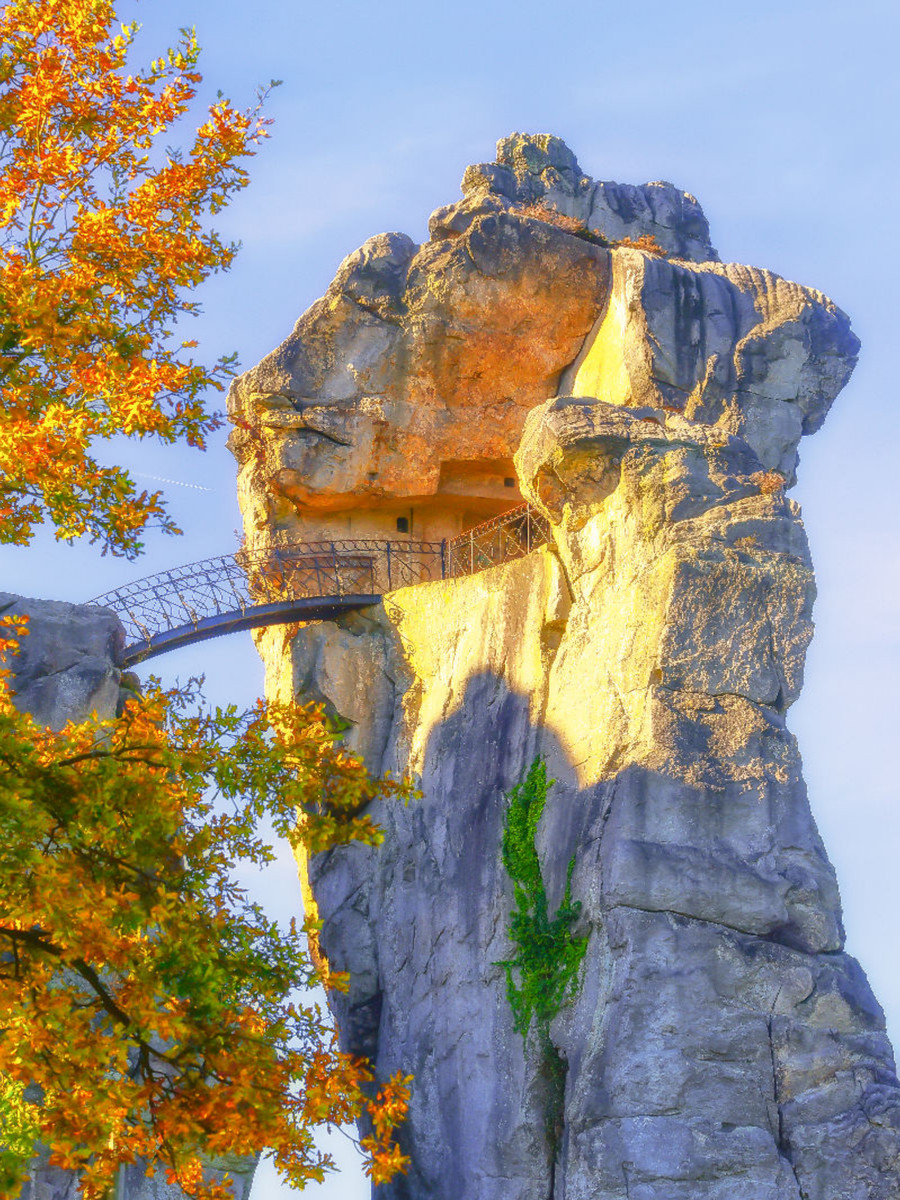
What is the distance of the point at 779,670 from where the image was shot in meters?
22.0

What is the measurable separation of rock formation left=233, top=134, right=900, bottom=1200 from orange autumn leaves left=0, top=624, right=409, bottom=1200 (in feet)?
22.9

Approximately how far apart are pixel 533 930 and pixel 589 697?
2964 millimetres

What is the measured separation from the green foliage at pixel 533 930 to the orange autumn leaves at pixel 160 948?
7833 millimetres

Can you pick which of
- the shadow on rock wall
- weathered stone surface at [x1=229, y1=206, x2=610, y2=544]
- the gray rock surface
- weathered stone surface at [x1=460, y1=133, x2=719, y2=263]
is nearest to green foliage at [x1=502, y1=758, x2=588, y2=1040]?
the shadow on rock wall

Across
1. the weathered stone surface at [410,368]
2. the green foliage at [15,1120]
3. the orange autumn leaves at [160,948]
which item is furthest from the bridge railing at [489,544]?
the orange autumn leaves at [160,948]

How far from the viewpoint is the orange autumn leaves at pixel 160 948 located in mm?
12297

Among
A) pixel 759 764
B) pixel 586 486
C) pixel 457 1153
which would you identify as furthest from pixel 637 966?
pixel 586 486

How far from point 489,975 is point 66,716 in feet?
23.3

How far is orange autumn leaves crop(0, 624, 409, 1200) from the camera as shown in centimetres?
1230

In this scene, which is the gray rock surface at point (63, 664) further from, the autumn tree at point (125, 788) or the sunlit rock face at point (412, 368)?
the autumn tree at point (125, 788)

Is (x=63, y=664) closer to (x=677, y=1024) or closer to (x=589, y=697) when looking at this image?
(x=589, y=697)

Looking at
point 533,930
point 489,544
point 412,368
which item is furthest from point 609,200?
point 533,930

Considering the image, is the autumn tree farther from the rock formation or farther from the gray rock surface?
the gray rock surface

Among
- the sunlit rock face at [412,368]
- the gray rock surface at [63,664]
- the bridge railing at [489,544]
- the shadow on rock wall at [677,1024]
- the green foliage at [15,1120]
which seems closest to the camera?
the green foliage at [15,1120]
